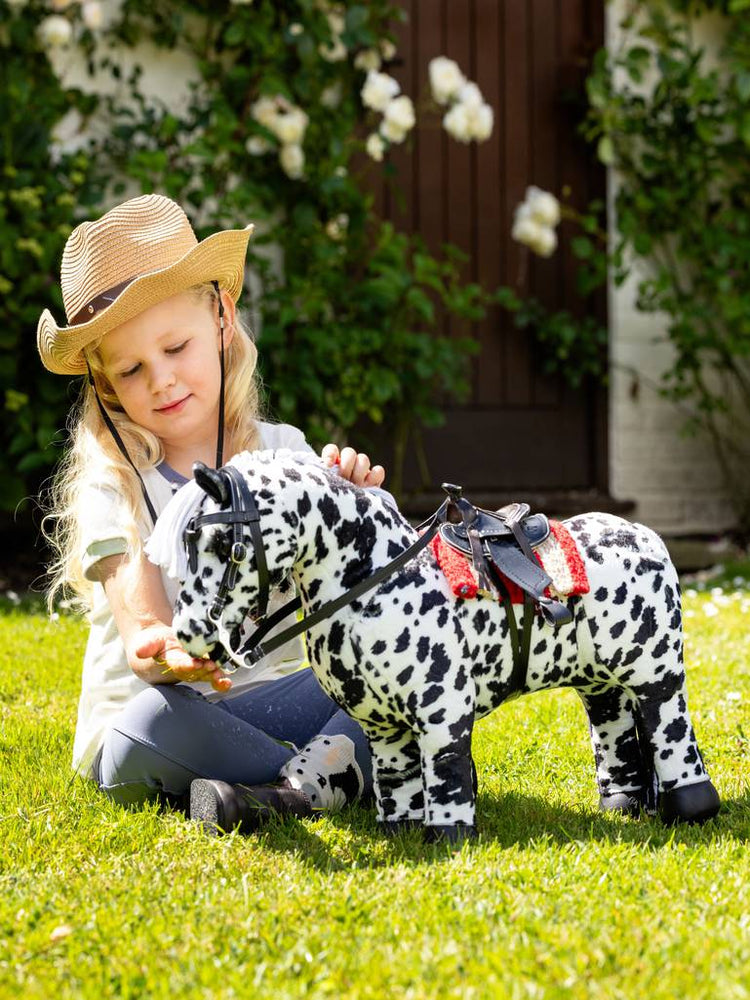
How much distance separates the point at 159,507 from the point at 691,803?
4.13 ft

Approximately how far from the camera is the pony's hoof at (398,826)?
223 centimetres

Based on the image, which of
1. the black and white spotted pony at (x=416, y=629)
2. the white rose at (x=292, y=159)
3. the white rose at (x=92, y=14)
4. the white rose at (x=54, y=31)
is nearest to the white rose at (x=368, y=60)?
the white rose at (x=292, y=159)

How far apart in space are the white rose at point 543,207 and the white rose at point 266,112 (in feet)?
5.08

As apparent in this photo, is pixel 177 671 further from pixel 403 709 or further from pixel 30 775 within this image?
pixel 30 775

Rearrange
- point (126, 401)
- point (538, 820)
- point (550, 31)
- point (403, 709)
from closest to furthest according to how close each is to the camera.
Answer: point (403, 709) → point (538, 820) → point (126, 401) → point (550, 31)

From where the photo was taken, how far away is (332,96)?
624cm

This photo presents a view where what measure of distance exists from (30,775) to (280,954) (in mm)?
1080

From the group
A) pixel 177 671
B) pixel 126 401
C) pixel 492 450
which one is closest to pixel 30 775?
pixel 177 671

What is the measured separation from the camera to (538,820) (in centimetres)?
233

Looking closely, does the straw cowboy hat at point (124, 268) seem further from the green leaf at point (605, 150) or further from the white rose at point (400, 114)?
the green leaf at point (605, 150)

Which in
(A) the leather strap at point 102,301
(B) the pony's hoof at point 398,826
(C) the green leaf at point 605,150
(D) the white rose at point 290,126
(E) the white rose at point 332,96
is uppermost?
(E) the white rose at point 332,96

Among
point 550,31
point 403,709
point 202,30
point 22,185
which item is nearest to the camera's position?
point 403,709

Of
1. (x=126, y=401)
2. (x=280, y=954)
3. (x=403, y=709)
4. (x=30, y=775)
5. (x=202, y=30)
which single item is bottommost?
(x=30, y=775)

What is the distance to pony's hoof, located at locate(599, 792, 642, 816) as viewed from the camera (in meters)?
2.35
